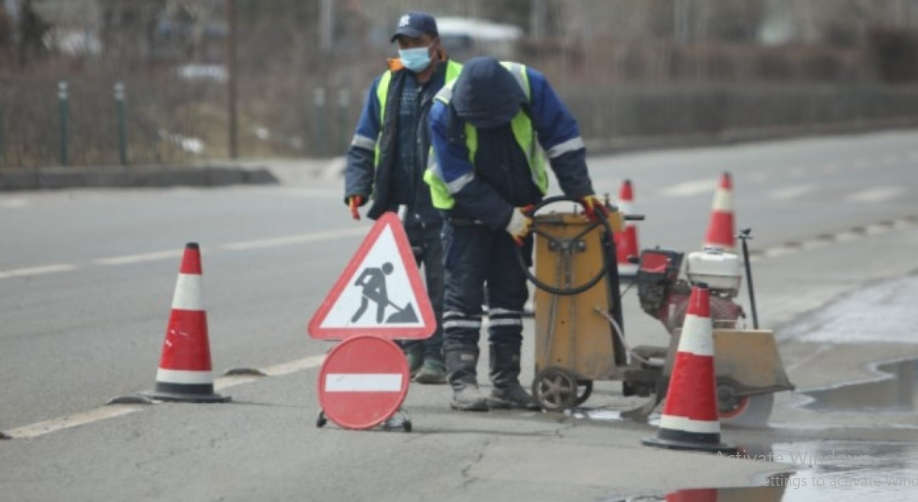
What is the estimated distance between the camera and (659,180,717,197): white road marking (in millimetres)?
26344

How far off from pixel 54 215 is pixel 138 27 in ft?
40.9

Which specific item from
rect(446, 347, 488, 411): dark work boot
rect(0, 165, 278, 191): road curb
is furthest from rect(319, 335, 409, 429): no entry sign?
rect(0, 165, 278, 191): road curb

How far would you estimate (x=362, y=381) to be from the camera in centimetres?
806

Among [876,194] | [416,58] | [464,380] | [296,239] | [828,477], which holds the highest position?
[416,58]

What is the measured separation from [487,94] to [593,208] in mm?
757

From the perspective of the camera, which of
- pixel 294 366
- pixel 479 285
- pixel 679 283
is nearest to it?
pixel 479 285

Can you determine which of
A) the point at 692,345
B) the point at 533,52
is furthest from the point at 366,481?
the point at 533,52

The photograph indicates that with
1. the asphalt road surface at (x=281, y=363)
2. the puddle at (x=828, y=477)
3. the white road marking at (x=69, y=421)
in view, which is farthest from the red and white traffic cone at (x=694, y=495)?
the white road marking at (x=69, y=421)

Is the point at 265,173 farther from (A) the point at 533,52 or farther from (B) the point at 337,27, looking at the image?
(B) the point at 337,27

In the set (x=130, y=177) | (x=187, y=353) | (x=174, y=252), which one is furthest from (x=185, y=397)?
(x=130, y=177)

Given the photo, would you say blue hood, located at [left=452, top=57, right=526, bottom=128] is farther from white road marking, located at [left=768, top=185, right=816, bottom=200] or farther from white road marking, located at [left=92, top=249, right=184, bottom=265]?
white road marking, located at [left=768, top=185, right=816, bottom=200]

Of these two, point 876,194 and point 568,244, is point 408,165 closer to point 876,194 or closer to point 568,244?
point 568,244

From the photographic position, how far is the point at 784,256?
17328 mm

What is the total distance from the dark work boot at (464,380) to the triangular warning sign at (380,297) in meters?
0.65
